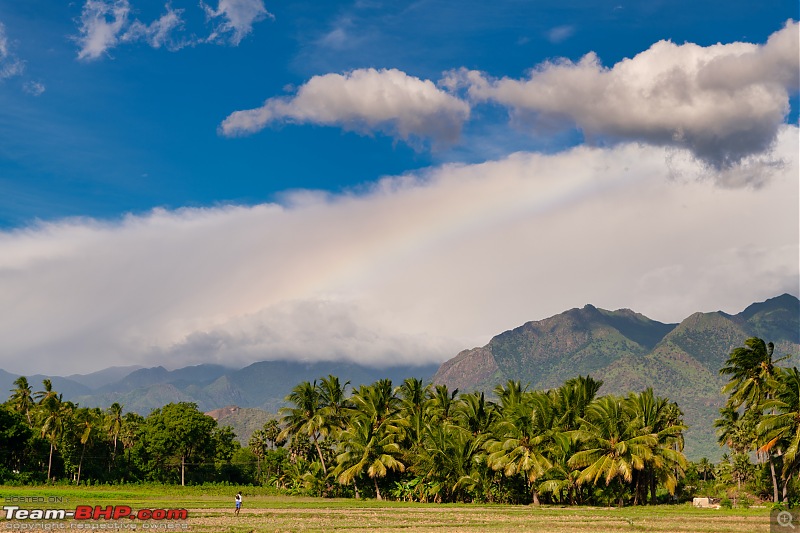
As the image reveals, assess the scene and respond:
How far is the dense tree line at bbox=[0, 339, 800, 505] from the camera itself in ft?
222

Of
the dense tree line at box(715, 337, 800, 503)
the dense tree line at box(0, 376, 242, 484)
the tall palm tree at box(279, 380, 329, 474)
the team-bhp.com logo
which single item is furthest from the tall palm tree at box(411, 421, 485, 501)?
the dense tree line at box(0, 376, 242, 484)

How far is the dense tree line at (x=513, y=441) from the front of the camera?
6769 cm

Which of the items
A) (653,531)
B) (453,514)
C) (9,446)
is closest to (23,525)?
(453,514)

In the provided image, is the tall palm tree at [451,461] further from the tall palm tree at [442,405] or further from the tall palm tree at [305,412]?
the tall palm tree at [305,412]

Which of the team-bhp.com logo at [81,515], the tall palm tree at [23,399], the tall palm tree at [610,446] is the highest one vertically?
the tall palm tree at [23,399]

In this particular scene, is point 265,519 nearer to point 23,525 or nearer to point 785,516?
point 23,525

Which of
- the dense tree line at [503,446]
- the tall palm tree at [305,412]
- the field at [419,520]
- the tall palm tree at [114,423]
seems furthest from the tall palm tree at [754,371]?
the tall palm tree at [114,423]

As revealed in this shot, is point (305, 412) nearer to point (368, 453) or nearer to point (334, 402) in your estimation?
point (334, 402)

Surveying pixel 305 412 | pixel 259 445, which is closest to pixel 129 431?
pixel 259 445

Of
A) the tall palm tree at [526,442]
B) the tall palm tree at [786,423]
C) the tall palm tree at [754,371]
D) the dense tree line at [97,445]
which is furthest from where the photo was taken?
the dense tree line at [97,445]

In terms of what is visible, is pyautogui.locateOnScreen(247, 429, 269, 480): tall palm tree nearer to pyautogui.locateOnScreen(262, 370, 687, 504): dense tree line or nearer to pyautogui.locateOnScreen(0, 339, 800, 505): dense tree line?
pyautogui.locateOnScreen(0, 339, 800, 505): dense tree line

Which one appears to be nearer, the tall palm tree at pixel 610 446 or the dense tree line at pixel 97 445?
the tall palm tree at pixel 610 446

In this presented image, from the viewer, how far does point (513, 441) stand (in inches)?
2808

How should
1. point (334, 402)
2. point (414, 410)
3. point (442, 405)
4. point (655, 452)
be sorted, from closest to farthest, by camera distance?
point (655, 452)
point (414, 410)
point (442, 405)
point (334, 402)
